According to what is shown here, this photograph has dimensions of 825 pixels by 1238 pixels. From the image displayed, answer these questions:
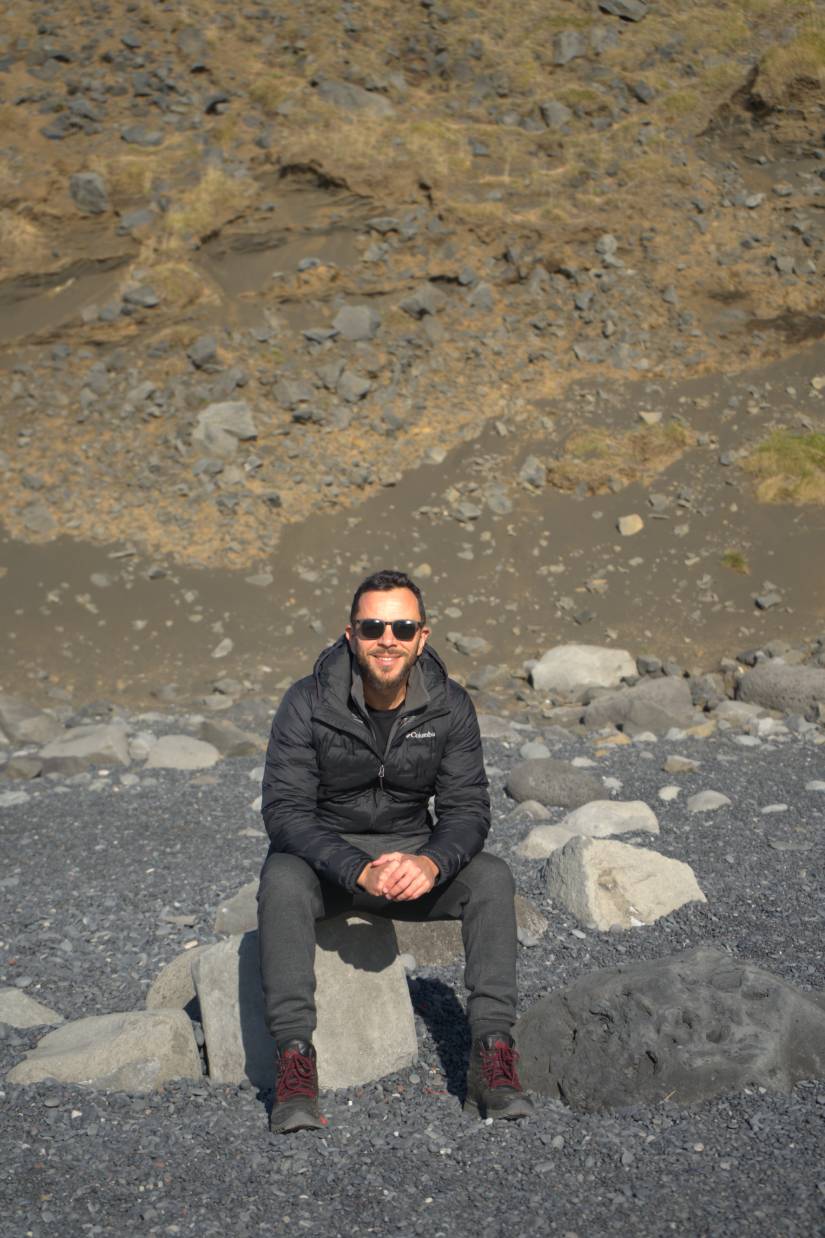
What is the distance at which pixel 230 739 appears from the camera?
12406 mm

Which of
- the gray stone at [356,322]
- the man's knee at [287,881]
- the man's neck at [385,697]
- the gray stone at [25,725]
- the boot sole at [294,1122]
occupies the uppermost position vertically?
the man's neck at [385,697]

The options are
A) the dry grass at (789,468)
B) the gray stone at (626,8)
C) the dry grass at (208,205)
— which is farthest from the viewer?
the gray stone at (626,8)

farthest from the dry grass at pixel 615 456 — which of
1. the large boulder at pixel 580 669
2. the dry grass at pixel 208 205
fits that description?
the dry grass at pixel 208 205

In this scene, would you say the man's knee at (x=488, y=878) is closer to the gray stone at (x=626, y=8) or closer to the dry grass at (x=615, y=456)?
the dry grass at (x=615, y=456)

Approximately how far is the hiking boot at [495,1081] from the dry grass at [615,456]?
48.6 feet

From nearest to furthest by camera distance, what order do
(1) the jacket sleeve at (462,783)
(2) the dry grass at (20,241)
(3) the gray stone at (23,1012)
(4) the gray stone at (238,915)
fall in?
1. (1) the jacket sleeve at (462,783)
2. (3) the gray stone at (23,1012)
3. (4) the gray stone at (238,915)
4. (2) the dry grass at (20,241)

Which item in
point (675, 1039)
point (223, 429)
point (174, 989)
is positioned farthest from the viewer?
point (223, 429)

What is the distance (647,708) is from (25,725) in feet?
22.8

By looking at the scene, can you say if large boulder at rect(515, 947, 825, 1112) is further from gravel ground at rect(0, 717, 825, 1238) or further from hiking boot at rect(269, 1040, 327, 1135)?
hiking boot at rect(269, 1040, 327, 1135)

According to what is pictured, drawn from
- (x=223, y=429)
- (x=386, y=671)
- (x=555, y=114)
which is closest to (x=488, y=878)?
(x=386, y=671)

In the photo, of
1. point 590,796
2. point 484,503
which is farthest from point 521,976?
point 484,503

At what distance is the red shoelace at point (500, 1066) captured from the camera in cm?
433

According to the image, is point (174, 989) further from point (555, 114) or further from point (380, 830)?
point (555, 114)

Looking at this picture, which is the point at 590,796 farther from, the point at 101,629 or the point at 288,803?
the point at 101,629
